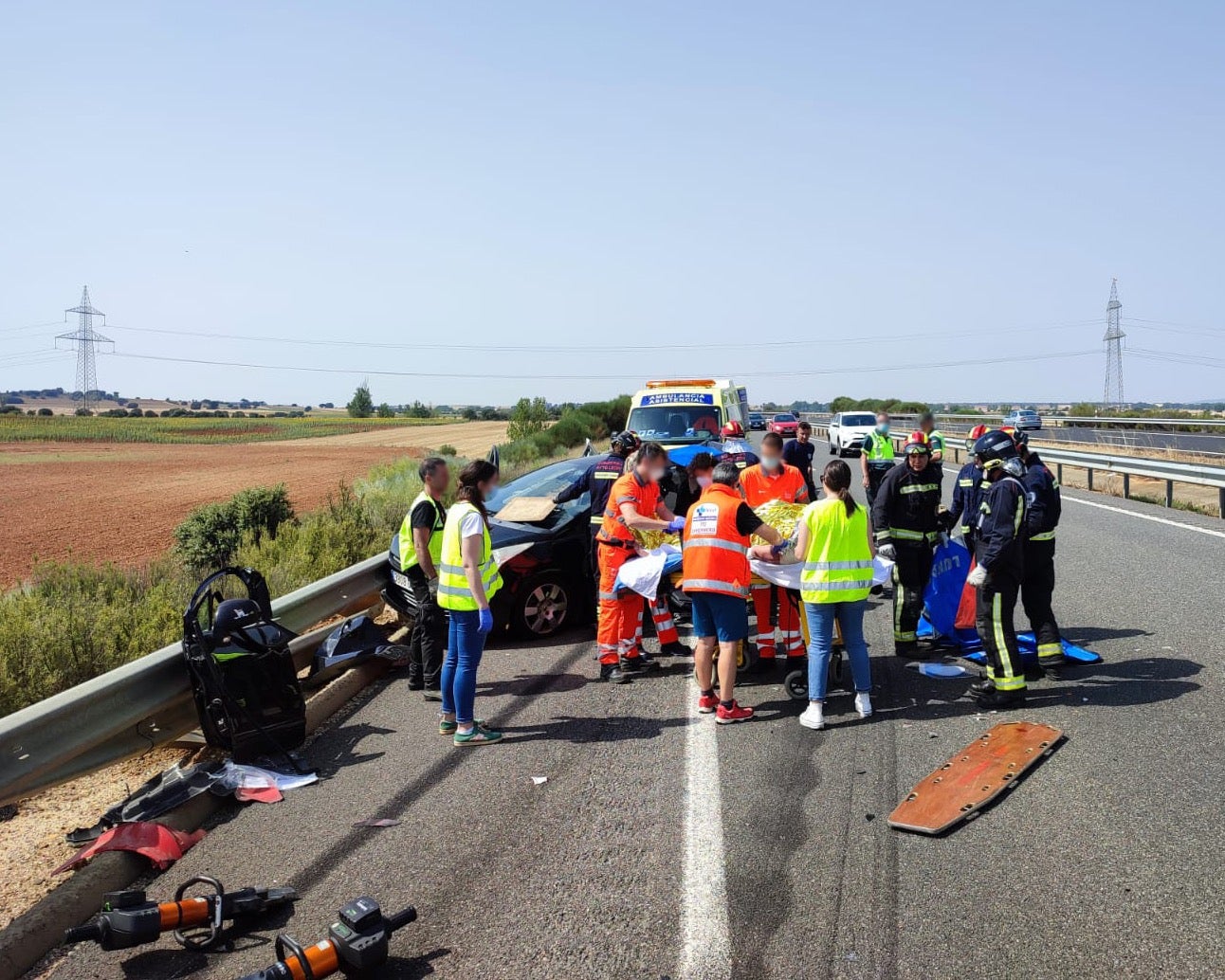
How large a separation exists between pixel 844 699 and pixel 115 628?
568 cm

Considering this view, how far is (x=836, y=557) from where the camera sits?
21.3 feet

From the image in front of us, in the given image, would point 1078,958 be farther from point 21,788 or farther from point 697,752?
point 21,788

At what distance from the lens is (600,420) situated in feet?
185

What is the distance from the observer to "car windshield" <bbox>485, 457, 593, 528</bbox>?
30.4ft

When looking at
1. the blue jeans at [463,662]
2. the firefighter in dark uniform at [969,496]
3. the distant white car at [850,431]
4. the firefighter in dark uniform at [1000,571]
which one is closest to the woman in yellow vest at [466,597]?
the blue jeans at [463,662]

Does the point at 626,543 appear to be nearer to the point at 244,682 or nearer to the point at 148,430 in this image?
the point at 244,682

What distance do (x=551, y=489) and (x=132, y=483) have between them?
3260 cm

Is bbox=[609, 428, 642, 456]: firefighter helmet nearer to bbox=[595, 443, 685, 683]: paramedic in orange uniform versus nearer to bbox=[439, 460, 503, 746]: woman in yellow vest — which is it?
bbox=[595, 443, 685, 683]: paramedic in orange uniform

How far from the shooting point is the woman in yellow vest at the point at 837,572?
641 cm

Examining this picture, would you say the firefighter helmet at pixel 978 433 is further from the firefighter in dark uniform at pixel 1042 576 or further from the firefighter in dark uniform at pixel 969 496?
the firefighter in dark uniform at pixel 1042 576

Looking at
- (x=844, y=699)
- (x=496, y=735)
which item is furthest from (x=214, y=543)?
(x=844, y=699)

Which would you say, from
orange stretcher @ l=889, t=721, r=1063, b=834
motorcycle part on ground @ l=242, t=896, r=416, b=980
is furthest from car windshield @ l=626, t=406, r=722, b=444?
motorcycle part on ground @ l=242, t=896, r=416, b=980

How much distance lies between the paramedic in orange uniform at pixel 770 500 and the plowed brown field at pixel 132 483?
806 cm

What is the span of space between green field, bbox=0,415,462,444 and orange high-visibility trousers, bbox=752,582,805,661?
68.2 metres
